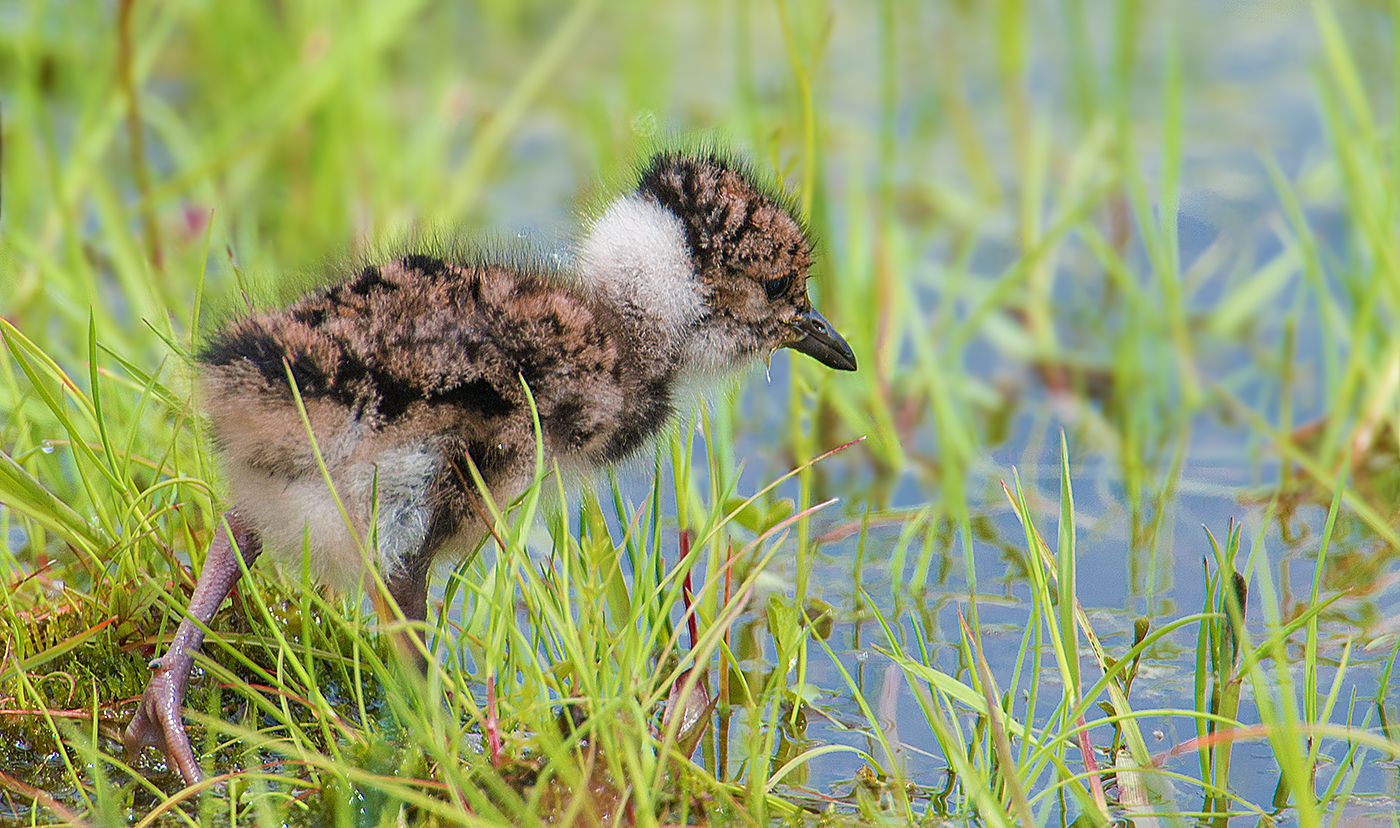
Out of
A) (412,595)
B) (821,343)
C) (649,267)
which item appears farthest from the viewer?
(821,343)

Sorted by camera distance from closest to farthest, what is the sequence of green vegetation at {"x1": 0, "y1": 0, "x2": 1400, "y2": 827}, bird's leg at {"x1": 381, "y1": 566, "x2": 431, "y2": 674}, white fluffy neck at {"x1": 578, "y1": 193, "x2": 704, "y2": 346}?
green vegetation at {"x1": 0, "y1": 0, "x2": 1400, "y2": 827}
bird's leg at {"x1": 381, "y1": 566, "x2": 431, "y2": 674}
white fluffy neck at {"x1": 578, "y1": 193, "x2": 704, "y2": 346}

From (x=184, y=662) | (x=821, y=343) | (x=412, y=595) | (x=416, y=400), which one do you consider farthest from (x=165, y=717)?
(x=821, y=343)

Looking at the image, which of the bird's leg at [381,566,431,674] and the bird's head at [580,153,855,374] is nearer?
the bird's leg at [381,566,431,674]

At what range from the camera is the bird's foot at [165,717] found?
2.17 meters

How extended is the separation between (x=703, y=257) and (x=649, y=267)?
11cm

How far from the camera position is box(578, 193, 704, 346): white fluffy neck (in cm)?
260

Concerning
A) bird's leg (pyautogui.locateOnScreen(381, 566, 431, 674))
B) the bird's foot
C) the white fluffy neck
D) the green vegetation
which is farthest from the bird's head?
the bird's foot

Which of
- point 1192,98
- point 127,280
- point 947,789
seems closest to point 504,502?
point 947,789

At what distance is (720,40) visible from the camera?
19.9ft

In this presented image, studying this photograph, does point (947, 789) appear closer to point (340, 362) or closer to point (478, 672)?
point (478, 672)

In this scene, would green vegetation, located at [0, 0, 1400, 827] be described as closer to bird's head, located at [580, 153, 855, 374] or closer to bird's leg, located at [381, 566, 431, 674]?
bird's leg, located at [381, 566, 431, 674]

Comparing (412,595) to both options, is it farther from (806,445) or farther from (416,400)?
(806,445)

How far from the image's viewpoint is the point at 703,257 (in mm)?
2660

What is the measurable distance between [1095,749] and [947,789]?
0.28m
